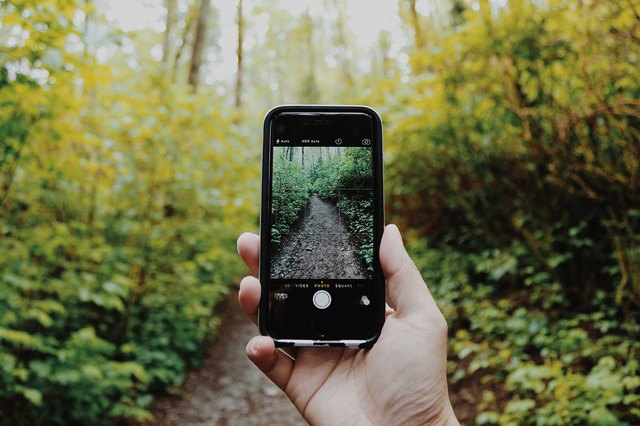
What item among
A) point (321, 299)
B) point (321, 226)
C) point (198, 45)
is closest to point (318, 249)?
point (321, 226)

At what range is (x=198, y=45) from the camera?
32.7 feet

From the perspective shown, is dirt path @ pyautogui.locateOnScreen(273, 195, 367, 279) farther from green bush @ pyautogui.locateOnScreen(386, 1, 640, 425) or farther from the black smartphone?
green bush @ pyautogui.locateOnScreen(386, 1, 640, 425)

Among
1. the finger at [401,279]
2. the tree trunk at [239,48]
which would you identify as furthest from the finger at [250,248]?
→ the tree trunk at [239,48]

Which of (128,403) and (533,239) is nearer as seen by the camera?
(128,403)

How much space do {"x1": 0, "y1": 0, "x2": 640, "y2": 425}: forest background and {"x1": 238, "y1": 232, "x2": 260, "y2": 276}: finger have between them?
196 centimetres

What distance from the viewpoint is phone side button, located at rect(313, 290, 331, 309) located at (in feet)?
6.17

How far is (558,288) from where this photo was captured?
4.48 metres

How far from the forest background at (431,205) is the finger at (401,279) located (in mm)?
1751

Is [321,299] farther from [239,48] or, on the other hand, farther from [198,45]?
[239,48]

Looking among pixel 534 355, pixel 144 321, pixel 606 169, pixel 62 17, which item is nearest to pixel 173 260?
pixel 144 321

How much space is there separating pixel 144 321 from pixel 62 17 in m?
3.53

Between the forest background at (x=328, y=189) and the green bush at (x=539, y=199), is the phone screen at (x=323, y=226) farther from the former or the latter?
the green bush at (x=539, y=199)

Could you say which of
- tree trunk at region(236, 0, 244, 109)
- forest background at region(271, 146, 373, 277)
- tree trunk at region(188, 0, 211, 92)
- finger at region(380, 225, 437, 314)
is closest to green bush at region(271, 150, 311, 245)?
forest background at region(271, 146, 373, 277)

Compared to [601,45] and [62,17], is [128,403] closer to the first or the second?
[62,17]
